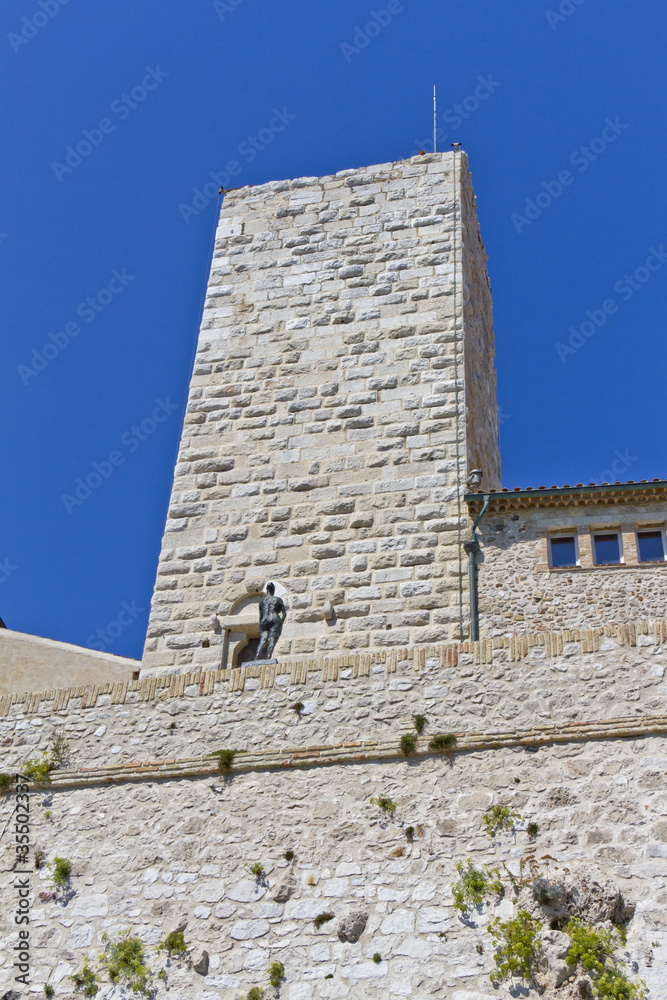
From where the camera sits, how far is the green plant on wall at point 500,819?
937cm

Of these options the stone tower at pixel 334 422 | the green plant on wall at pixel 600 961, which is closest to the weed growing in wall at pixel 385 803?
the green plant on wall at pixel 600 961

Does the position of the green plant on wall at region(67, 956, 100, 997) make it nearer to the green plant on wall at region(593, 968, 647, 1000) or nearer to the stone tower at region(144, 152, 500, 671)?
the green plant on wall at region(593, 968, 647, 1000)

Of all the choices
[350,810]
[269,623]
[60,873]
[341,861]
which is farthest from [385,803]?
[269,623]

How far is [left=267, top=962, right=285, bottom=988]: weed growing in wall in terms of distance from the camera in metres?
9.17

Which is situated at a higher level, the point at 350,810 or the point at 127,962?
the point at 350,810

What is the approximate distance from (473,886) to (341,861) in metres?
1.15

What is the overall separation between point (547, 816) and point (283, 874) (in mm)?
2225

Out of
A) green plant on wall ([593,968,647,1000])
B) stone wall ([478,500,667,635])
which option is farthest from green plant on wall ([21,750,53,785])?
stone wall ([478,500,667,635])

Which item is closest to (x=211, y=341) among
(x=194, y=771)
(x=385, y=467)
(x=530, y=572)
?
(x=385, y=467)

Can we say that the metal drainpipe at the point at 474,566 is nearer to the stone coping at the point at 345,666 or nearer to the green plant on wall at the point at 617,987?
the stone coping at the point at 345,666

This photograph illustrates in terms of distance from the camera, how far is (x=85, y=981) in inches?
382

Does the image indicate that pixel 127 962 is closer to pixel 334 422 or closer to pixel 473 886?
pixel 473 886

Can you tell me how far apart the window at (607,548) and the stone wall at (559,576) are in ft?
0.30

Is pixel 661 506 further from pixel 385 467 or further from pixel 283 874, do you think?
pixel 283 874
